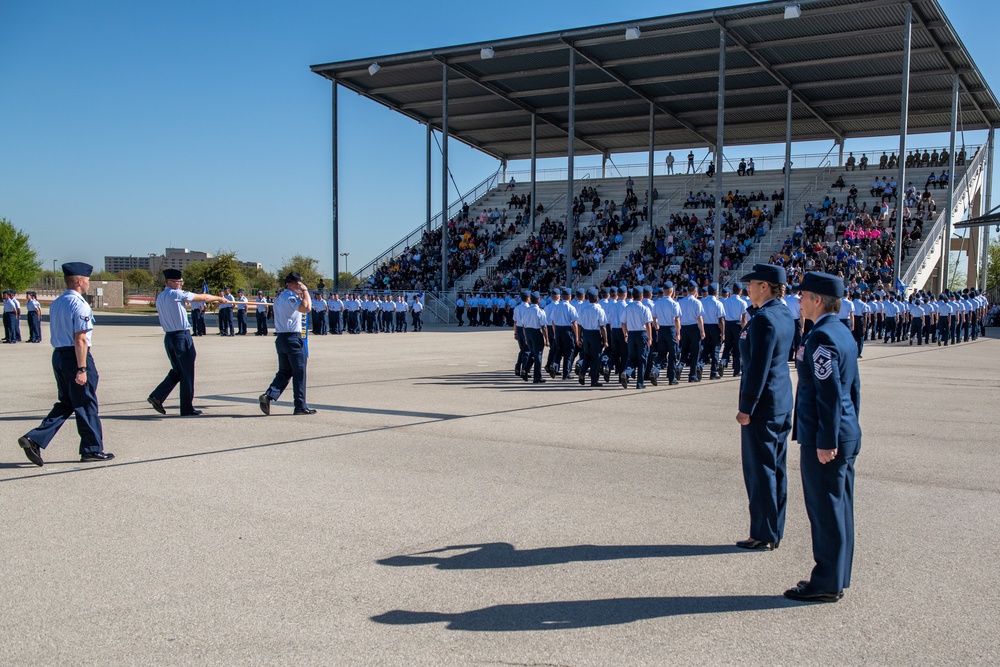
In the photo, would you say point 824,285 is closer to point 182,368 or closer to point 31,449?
point 31,449

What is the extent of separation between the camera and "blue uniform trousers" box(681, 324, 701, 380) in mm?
14297

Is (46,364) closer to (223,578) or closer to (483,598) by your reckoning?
(223,578)

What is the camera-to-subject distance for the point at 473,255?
46.8m

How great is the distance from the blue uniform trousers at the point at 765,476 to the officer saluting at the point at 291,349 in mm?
6264

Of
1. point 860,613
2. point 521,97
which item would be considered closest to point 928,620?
point 860,613

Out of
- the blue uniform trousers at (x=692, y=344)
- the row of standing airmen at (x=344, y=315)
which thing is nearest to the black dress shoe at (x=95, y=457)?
the blue uniform trousers at (x=692, y=344)

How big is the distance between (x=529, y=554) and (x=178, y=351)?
6.34m

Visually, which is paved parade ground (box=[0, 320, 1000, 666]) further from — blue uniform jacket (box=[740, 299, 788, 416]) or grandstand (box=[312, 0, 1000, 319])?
grandstand (box=[312, 0, 1000, 319])

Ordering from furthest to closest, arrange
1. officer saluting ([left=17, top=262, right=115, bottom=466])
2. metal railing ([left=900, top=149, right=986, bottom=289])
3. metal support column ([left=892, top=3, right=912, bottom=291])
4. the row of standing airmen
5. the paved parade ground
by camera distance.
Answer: metal railing ([left=900, top=149, right=986, bottom=289]) < the row of standing airmen < metal support column ([left=892, top=3, right=912, bottom=291]) < officer saluting ([left=17, top=262, right=115, bottom=466]) < the paved parade ground

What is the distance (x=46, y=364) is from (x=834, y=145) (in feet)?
138

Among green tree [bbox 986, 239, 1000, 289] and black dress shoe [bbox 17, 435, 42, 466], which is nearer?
black dress shoe [bbox 17, 435, 42, 466]

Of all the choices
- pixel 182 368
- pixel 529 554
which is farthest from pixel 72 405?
pixel 529 554

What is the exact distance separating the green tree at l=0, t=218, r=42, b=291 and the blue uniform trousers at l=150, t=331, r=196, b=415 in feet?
239

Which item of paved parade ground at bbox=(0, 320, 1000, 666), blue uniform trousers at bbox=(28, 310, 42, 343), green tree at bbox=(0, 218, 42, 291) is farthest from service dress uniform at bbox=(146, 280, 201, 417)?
green tree at bbox=(0, 218, 42, 291)
